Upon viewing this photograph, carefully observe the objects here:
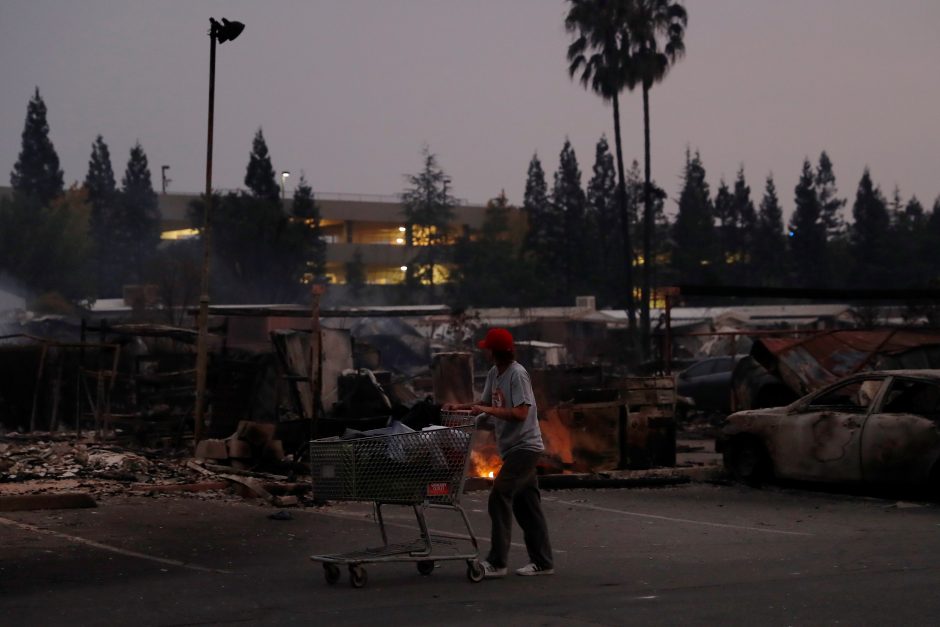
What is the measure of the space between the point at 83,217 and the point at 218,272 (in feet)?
42.4

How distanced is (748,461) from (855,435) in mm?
1921

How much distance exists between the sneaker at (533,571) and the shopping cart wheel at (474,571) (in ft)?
1.25

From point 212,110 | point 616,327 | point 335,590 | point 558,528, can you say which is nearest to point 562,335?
point 616,327

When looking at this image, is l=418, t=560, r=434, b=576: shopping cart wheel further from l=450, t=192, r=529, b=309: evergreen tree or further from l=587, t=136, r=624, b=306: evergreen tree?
l=587, t=136, r=624, b=306: evergreen tree

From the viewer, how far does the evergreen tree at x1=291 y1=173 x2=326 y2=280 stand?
227 feet

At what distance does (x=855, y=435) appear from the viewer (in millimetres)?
13195

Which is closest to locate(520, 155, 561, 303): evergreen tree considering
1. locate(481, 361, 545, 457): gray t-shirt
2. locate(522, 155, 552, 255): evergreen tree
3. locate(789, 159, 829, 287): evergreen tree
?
locate(522, 155, 552, 255): evergreen tree

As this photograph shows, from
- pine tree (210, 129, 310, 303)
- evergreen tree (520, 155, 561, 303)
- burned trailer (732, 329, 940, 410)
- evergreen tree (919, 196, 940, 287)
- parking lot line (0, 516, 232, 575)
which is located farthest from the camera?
evergreen tree (919, 196, 940, 287)

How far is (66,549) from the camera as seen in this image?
9.50m

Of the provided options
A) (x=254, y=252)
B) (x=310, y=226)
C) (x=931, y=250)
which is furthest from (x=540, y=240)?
(x=931, y=250)

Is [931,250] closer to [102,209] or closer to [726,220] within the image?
[726,220]

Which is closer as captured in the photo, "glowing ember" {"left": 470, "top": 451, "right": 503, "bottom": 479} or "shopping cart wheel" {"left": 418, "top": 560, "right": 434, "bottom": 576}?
"shopping cart wheel" {"left": 418, "top": 560, "right": 434, "bottom": 576}

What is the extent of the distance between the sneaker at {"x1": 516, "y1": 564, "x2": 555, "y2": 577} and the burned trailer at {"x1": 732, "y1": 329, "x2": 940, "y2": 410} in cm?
1019

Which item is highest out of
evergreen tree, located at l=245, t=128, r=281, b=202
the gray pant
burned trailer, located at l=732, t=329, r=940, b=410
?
evergreen tree, located at l=245, t=128, r=281, b=202
